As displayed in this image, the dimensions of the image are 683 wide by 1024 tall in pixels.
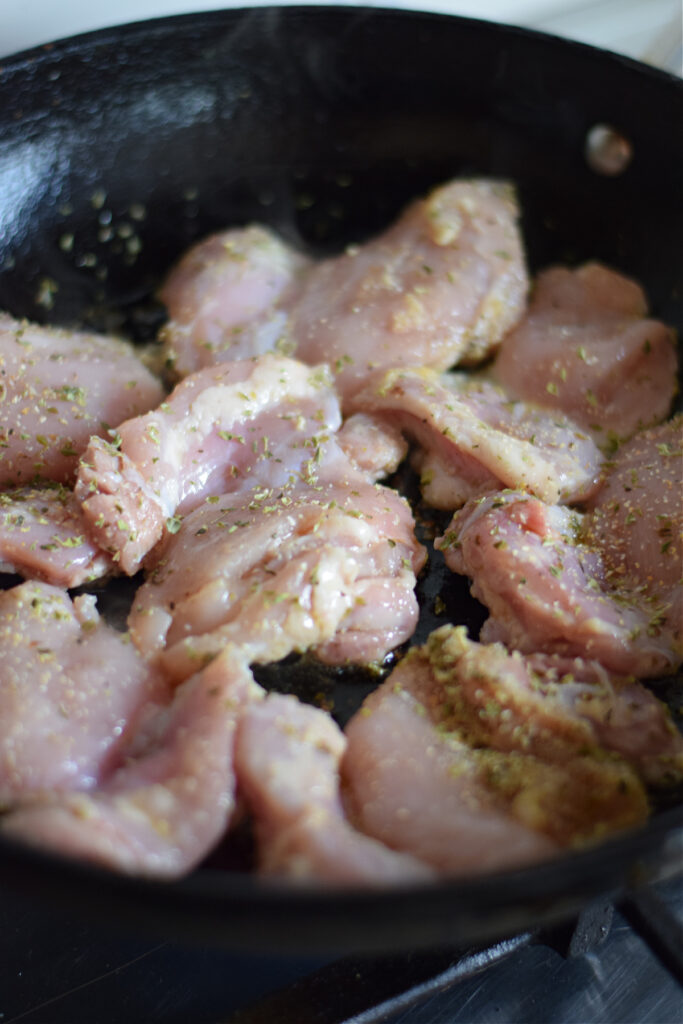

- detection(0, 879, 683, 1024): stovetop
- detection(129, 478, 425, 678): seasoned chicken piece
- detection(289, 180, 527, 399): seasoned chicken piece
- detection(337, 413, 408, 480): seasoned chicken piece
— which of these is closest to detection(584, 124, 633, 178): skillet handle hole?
detection(289, 180, 527, 399): seasoned chicken piece

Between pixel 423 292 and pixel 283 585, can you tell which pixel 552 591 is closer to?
pixel 283 585

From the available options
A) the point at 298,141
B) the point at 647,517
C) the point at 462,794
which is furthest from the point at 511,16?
the point at 462,794

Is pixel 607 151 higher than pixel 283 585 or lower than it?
higher

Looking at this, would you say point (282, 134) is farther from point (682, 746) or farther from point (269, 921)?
point (269, 921)

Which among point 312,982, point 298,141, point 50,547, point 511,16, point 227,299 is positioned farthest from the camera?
point 511,16

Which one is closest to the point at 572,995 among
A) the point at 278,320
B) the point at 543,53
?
the point at 278,320

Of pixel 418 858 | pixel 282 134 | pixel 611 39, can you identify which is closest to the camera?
→ pixel 418 858

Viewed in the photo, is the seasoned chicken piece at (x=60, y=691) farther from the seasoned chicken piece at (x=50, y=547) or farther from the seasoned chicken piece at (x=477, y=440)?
the seasoned chicken piece at (x=477, y=440)
